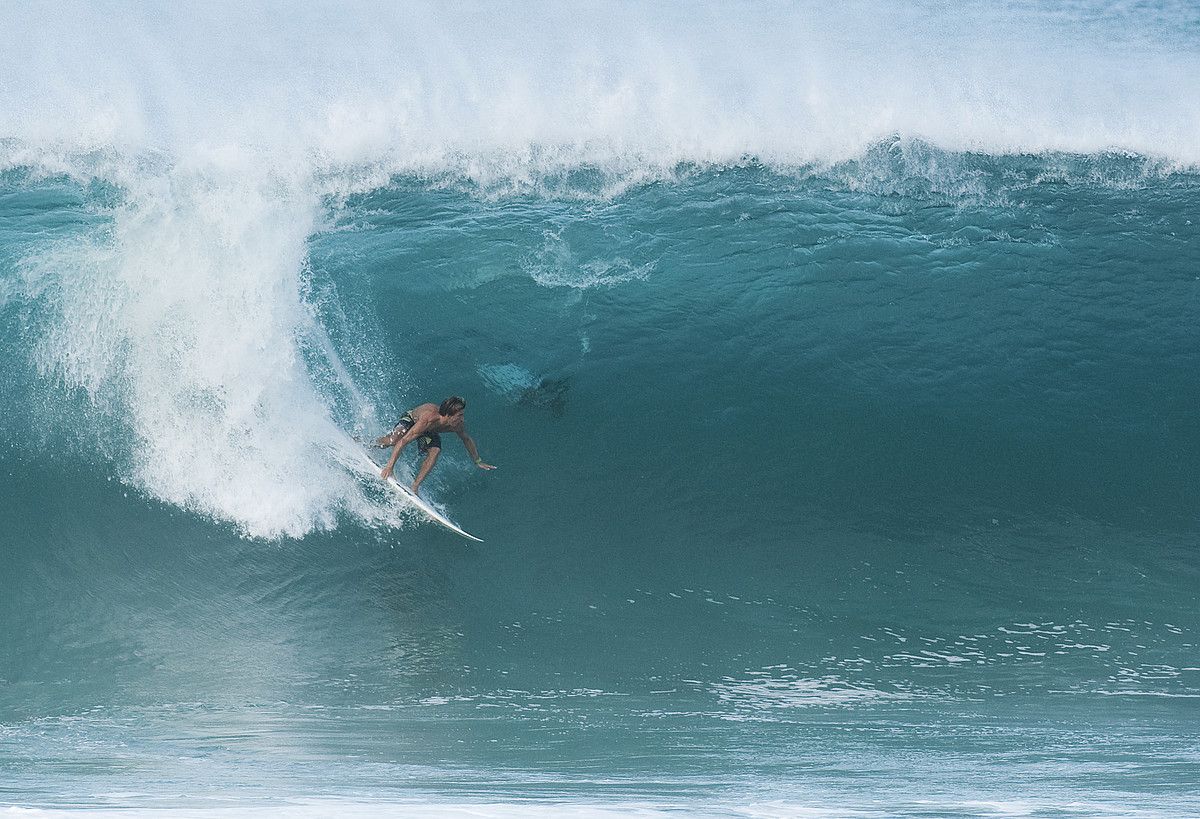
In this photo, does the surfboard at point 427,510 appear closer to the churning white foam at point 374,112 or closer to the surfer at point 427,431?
the surfer at point 427,431

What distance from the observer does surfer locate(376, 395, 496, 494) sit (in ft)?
30.4

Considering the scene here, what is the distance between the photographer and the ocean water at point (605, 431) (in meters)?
7.25

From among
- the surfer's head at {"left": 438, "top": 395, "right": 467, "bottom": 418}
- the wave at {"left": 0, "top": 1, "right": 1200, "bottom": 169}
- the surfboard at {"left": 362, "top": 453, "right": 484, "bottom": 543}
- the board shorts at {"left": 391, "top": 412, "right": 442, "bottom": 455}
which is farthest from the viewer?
the wave at {"left": 0, "top": 1, "right": 1200, "bottom": 169}

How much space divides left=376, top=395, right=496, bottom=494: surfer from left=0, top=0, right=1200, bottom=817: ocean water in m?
0.49

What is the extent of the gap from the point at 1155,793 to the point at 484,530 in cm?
556

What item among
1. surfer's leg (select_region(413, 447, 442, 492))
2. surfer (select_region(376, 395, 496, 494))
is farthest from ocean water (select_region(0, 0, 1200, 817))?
surfer (select_region(376, 395, 496, 494))

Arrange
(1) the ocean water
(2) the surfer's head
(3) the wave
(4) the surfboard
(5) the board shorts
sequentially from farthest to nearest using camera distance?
(3) the wave, (4) the surfboard, (5) the board shorts, (2) the surfer's head, (1) the ocean water

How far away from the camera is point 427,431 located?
935 centimetres

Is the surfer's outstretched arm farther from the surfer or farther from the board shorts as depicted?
the board shorts

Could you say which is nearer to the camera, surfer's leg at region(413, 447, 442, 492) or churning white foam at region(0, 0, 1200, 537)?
surfer's leg at region(413, 447, 442, 492)

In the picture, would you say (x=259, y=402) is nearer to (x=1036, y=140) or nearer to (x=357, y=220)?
(x=357, y=220)

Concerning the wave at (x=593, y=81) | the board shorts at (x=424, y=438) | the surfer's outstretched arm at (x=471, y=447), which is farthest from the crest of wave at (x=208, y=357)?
the wave at (x=593, y=81)

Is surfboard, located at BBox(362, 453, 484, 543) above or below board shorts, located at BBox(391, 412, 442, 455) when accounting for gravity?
below

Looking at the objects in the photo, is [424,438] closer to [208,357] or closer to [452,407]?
[452,407]
